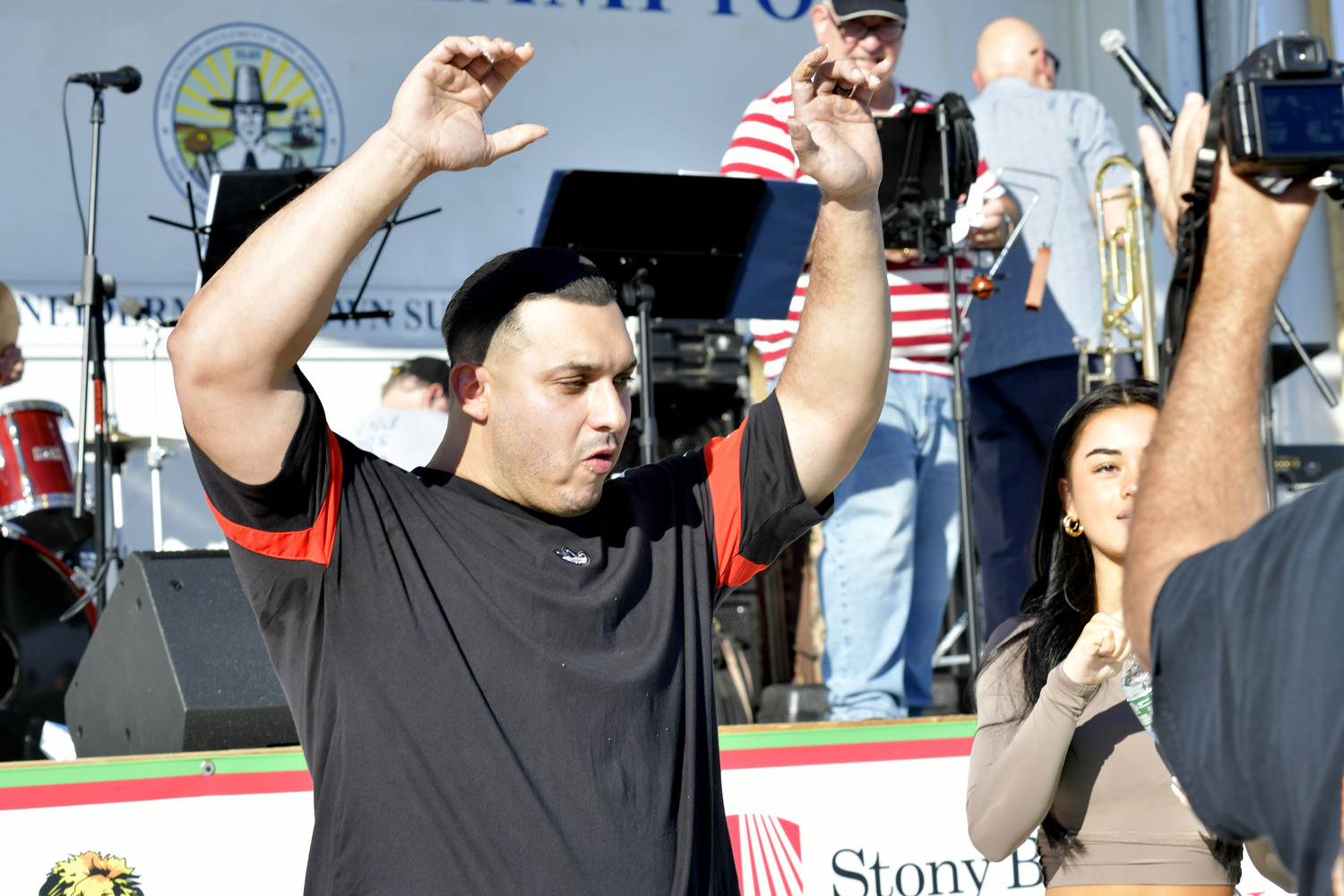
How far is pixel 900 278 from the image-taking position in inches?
180

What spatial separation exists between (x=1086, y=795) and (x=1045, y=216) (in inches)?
123

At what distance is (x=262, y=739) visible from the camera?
10.8ft

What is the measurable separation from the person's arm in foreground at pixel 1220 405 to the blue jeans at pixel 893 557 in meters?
2.65

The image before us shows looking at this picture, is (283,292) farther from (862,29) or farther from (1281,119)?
(862,29)

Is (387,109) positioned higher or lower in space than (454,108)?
higher

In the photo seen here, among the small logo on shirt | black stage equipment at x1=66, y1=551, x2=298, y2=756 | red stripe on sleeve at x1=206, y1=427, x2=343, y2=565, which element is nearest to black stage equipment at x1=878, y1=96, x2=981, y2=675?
black stage equipment at x1=66, y1=551, x2=298, y2=756

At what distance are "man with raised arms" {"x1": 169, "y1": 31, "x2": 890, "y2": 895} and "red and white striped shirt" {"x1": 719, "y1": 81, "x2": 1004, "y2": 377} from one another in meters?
2.36

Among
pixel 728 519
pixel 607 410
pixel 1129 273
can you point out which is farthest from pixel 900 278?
pixel 607 410

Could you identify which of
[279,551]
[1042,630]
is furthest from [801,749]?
[279,551]

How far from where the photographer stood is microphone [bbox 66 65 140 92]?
495 cm

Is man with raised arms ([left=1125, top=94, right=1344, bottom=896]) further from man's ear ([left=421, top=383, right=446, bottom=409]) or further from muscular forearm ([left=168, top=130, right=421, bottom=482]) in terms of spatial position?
man's ear ([left=421, top=383, right=446, bottom=409])

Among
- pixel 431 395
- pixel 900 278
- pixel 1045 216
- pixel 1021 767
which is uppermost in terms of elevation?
pixel 1045 216

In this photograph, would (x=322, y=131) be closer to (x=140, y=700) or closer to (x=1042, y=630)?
(x=140, y=700)

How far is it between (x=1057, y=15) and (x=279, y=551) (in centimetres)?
684
